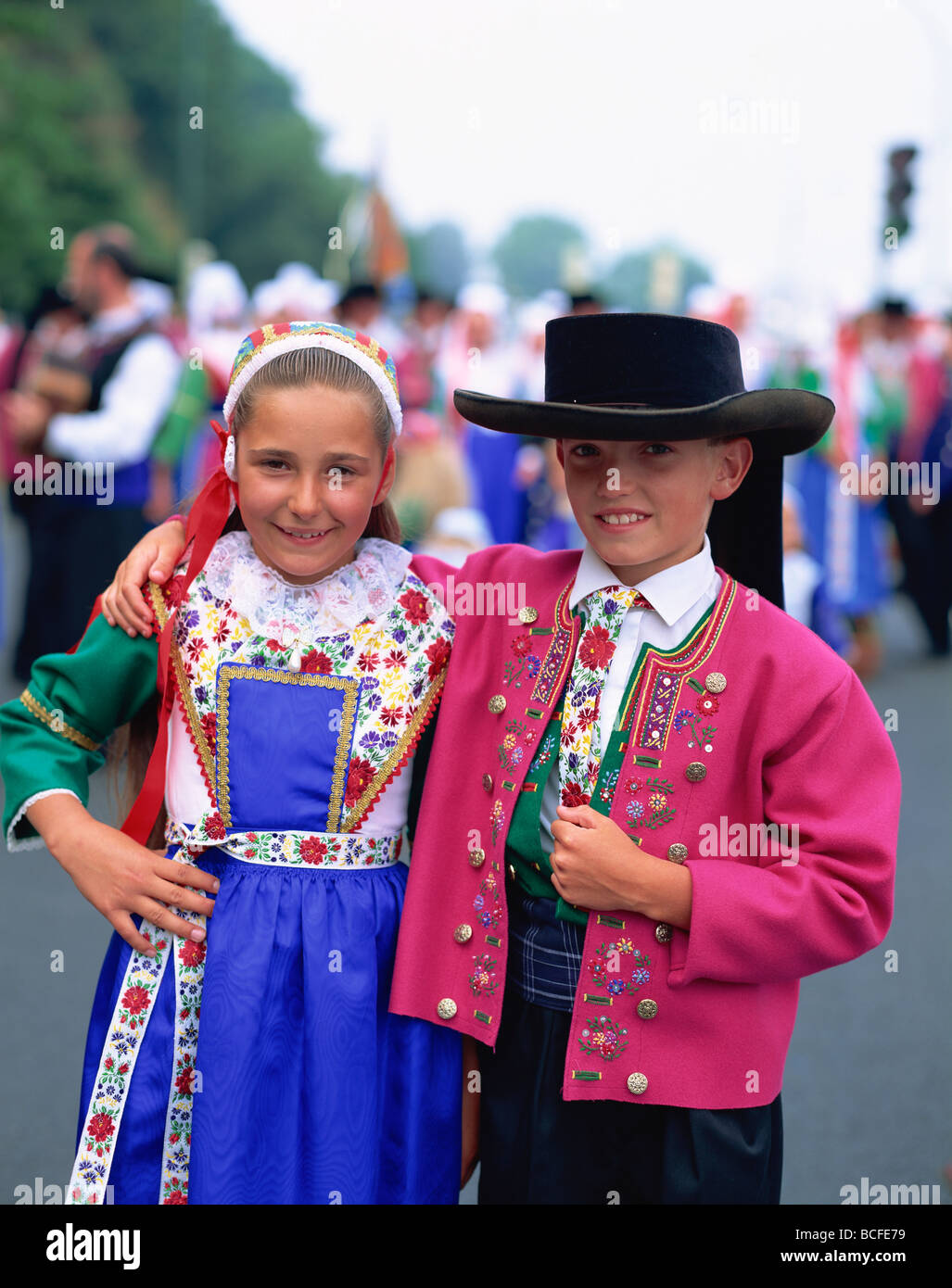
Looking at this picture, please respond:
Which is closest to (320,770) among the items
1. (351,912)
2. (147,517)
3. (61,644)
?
(351,912)

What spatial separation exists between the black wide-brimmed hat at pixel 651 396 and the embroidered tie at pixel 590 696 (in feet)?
0.86

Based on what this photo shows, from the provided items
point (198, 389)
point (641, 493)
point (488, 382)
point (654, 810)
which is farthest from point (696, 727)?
point (488, 382)

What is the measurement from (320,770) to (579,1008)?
1.76 ft

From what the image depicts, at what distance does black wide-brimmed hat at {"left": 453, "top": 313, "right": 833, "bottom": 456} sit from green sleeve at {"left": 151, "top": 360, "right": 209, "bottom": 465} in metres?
4.80

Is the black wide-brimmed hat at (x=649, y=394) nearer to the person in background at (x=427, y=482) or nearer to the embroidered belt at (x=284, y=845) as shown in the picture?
the embroidered belt at (x=284, y=845)

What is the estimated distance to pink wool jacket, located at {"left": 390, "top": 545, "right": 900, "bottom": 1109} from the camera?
1908mm

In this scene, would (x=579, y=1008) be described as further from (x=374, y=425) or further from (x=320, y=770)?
(x=374, y=425)

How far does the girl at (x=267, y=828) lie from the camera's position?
80.0 inches

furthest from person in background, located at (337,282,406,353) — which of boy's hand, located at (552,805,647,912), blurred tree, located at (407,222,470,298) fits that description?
blurred tree, located at (407,222,470,298)

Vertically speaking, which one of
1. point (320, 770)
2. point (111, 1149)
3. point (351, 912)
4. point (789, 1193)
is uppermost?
point (320, 770)

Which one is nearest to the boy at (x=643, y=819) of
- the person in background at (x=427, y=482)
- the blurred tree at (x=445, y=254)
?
the person in background at (x=427, y=482)

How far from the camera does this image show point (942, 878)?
5406 mm

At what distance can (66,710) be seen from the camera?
216cm

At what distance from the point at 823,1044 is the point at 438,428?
16.4 feet
